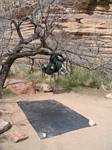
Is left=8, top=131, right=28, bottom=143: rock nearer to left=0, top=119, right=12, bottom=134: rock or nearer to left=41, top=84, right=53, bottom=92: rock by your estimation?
left=0, top=119, right=12, bottom=134: rock

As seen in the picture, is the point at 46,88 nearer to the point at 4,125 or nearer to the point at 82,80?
the point at 82,80

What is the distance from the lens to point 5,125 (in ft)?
16.0

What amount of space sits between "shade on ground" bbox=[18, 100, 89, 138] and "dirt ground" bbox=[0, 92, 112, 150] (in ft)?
0.29

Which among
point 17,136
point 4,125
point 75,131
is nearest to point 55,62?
point 75,131

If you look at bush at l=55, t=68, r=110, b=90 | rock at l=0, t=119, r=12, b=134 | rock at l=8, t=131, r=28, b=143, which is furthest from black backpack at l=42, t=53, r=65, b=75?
rock at l=8, t=131, r=28, b=143

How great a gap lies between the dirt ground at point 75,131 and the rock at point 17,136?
0.15 feet

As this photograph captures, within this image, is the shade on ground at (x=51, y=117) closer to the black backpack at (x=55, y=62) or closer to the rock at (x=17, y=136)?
the rock at (x=17, y=136)

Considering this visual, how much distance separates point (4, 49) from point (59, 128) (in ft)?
7.67

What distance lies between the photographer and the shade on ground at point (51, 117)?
4.99 m

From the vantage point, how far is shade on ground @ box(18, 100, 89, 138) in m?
4.99

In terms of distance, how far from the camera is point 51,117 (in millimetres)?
5355

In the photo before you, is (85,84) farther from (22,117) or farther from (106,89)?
(22,117)

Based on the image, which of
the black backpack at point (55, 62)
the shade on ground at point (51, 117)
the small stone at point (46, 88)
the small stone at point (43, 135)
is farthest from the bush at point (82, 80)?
the small stone at point (43, 135)

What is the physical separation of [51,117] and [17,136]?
0.82 metres
